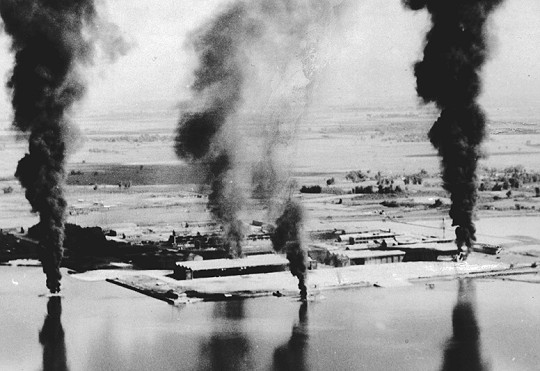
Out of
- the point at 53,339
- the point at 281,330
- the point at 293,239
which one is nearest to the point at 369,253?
the point at 293,239

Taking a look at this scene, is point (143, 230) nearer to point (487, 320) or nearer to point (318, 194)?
point (318, 194)

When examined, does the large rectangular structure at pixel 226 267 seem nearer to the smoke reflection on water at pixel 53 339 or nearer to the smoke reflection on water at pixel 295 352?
the smoke reflection on water at pixel 53 339

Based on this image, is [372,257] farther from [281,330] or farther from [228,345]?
[228,345]

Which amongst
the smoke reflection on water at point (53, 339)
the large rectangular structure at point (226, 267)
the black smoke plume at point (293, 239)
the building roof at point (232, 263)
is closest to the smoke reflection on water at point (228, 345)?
the black smoke plume at point (293, 239)

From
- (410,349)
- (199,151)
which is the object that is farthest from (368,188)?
(410,349)

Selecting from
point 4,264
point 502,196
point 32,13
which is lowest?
point 4,264

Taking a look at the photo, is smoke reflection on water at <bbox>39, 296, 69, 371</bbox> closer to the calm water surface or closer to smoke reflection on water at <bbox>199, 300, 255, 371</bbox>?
the calm water surface

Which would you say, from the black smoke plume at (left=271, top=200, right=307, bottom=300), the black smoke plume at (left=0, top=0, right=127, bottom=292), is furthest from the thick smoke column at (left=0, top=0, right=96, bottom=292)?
Answer: the black smoke plume at (left=271, top=200, right=307, bottom=300)
